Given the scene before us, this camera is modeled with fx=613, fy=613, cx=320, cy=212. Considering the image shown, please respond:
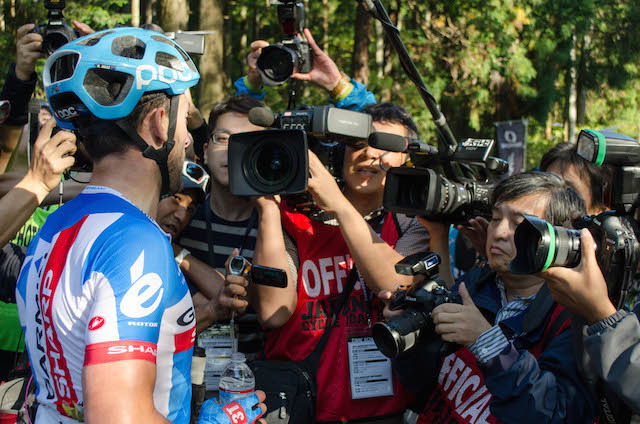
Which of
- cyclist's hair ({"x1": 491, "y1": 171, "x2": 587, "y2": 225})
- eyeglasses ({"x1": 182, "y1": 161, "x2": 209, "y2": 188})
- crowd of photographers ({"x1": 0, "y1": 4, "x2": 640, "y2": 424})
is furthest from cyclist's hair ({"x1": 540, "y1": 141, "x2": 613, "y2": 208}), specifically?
eyeglasses ({"x1": 182, "y1": 161, "x2": 209, "y2": 188})

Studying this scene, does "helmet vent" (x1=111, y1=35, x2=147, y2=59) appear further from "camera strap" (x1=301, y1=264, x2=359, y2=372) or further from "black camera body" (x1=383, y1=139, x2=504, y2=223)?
"camera strap" (x1=301, y1=264, x2=359, y2=372)

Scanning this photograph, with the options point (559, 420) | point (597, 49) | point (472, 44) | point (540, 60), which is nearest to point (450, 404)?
point (559, 420)

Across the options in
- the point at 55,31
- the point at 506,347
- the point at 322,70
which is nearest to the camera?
the point at 506,347

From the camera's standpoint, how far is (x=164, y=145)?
1747 mm

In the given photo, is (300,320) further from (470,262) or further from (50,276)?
(470,262)

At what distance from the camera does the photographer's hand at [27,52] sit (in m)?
2.72

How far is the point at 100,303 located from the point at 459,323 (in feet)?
3.85

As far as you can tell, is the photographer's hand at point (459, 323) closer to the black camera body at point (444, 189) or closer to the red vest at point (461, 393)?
the red vest at point (461, 393)

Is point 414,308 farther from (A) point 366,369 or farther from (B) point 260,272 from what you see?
(B) point 260,272

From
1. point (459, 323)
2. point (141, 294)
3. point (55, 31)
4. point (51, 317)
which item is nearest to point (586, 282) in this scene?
point (459, 323)

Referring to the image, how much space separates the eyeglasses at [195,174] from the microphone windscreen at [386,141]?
0.95 m

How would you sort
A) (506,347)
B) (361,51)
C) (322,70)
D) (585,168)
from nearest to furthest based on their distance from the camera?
(506,347), (322,70), (585,168), (361,51)

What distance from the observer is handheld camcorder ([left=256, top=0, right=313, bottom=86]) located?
262cm

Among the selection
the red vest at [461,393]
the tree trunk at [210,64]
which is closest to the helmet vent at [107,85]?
the red vest at [461,393]
